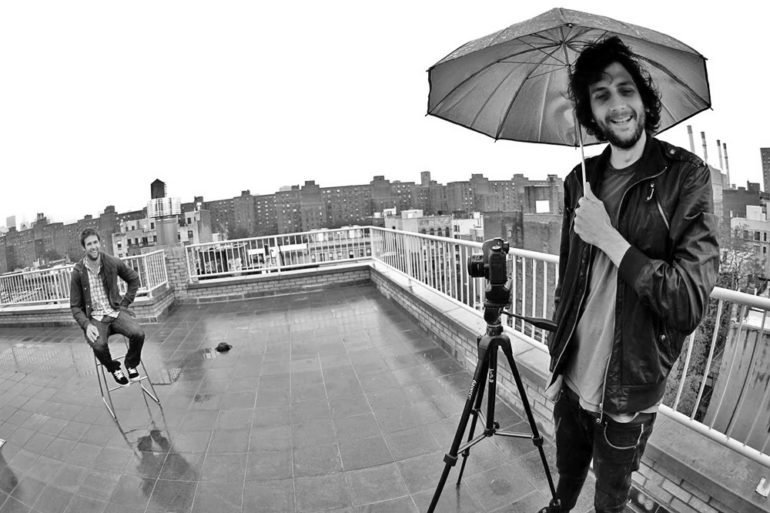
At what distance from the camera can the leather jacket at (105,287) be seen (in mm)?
3326

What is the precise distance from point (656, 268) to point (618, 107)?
1.78 ft

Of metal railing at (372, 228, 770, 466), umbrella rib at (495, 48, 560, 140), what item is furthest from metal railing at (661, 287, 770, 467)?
umbrella rib at (495, 48, 560, 140)

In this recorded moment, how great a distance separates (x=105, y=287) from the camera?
3.49m

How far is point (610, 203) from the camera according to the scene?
3.51 ft

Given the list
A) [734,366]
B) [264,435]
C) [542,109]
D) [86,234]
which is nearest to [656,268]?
[542,109]

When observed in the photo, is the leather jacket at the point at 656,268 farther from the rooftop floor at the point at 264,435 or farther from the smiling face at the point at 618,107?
Answer: the rooftop floor at the point at 264,435

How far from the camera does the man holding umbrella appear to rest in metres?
0.84

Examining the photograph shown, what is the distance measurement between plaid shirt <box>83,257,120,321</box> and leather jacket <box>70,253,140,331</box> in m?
0.02

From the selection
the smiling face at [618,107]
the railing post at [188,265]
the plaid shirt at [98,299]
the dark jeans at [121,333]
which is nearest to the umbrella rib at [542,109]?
the smiling face at [618,107]

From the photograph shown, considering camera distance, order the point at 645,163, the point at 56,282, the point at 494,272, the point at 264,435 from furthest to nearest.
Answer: the point at 56,282 < the point at 264,435 < the point at 494,272 < the point at 645,163

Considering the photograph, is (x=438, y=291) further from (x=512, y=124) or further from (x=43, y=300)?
(x=43, y=300)

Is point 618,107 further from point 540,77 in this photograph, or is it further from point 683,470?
point 683,470

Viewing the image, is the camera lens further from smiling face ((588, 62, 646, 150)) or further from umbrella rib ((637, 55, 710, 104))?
umbrella rib ((637, 55, 710, 104))

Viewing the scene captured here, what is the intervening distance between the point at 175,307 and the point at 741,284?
15429mm
